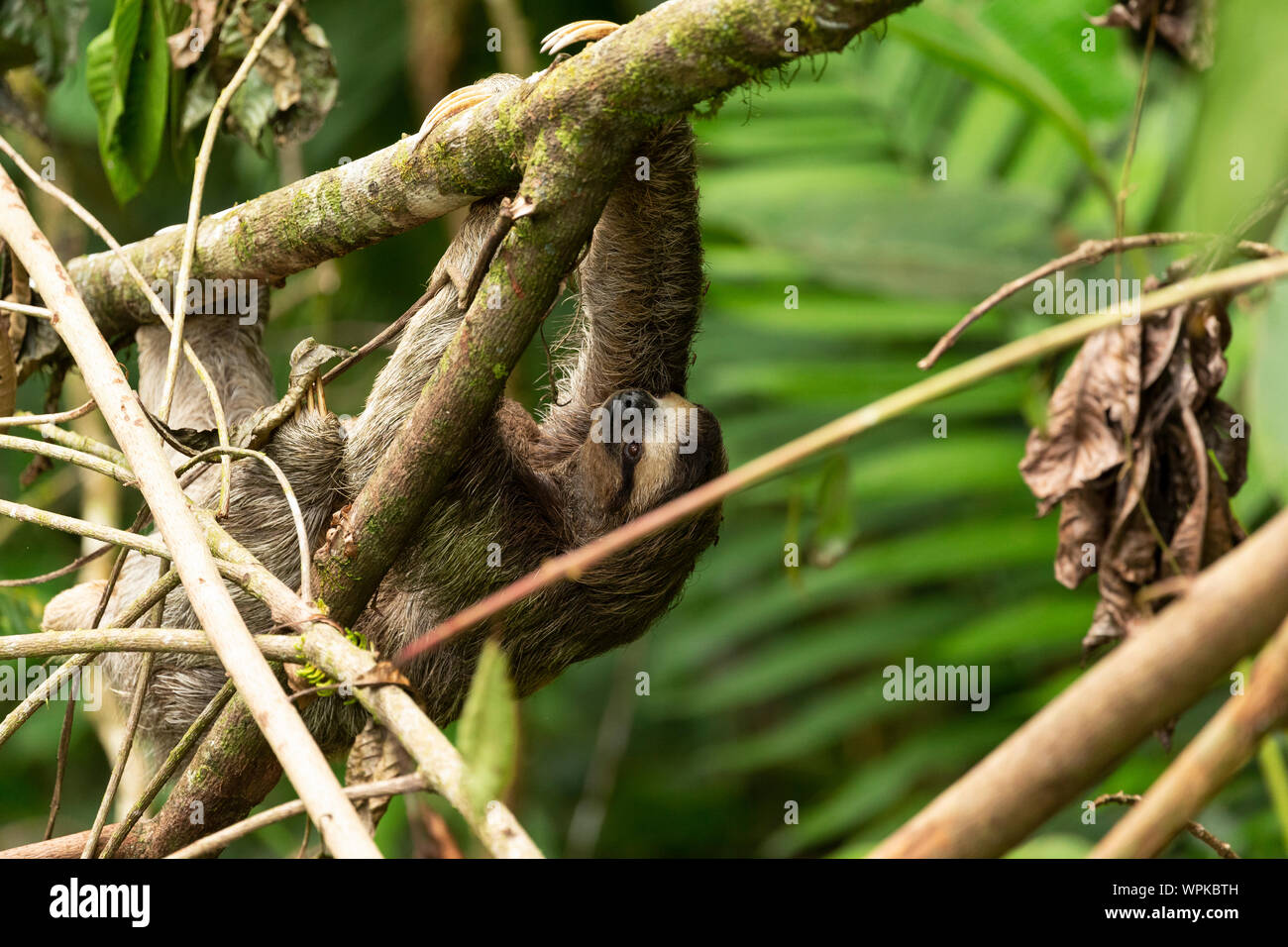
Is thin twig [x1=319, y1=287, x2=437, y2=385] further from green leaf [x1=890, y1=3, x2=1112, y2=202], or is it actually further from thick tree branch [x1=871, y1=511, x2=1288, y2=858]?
thick tree branch [x1=871, y1=511, x2=1288, y2=858]

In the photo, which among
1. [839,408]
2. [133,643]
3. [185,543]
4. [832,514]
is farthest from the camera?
[839,408]

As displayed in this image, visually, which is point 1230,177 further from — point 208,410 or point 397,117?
point 397,117

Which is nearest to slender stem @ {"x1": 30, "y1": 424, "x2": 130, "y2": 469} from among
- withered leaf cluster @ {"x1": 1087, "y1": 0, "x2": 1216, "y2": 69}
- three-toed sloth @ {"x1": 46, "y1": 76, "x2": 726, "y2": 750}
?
three-toed sloth @ {"x1": 46, "y1": 76, "x2": 726, "y2": 750}

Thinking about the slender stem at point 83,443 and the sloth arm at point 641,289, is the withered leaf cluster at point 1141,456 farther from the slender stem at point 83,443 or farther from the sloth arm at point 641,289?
the slender stem at point 83,443

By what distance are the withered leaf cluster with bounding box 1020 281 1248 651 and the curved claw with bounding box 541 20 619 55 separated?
4.09 feet

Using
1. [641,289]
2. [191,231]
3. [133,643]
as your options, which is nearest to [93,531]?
[133,643]

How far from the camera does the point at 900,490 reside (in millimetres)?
5086

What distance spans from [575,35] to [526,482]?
1342 mm

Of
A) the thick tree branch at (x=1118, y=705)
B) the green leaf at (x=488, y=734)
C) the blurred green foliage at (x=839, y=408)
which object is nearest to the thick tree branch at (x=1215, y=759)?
the thick tree branch at (x=1118, y=705)

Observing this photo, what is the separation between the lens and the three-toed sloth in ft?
10.1

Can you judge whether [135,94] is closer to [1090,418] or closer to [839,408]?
[1090,418]

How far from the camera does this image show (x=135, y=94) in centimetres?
335

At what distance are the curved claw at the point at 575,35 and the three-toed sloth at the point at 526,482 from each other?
1.41ft
